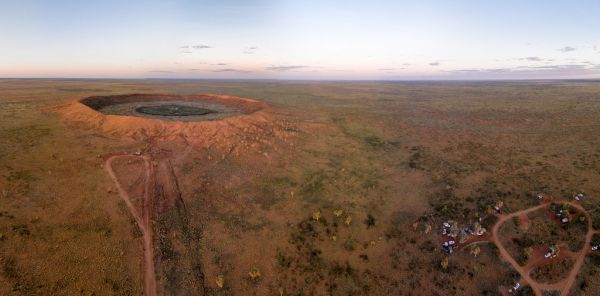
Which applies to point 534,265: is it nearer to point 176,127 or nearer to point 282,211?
point 282,211

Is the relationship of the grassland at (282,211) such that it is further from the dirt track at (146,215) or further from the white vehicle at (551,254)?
the white vehicle at (551,254)

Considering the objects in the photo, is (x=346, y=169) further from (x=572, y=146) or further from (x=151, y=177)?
(x=572, y=146)

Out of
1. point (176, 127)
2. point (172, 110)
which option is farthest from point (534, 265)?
point (172, 110)

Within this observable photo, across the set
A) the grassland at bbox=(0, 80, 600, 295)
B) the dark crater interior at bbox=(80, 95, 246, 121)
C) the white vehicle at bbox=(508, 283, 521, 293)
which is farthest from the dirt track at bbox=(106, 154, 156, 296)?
the white vehicle at bbox=(508, 283, 521, 293)

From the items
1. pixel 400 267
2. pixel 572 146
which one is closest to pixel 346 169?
pixel 400 267

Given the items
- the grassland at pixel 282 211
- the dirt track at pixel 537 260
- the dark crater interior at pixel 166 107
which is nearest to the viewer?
the dirt track at pixel 537 260

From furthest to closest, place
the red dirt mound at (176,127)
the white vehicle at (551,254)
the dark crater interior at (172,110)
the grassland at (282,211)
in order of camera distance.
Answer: the dark crater interior at (172,110)
the red dirt mound at (176,127)
the white vehicle at (551,254)
the grassland at (282,211)

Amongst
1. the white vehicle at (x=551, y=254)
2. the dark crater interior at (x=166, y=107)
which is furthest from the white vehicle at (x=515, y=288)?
the dark crater interior at (x=166, y=107)

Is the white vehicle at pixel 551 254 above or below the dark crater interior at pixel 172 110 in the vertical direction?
below
